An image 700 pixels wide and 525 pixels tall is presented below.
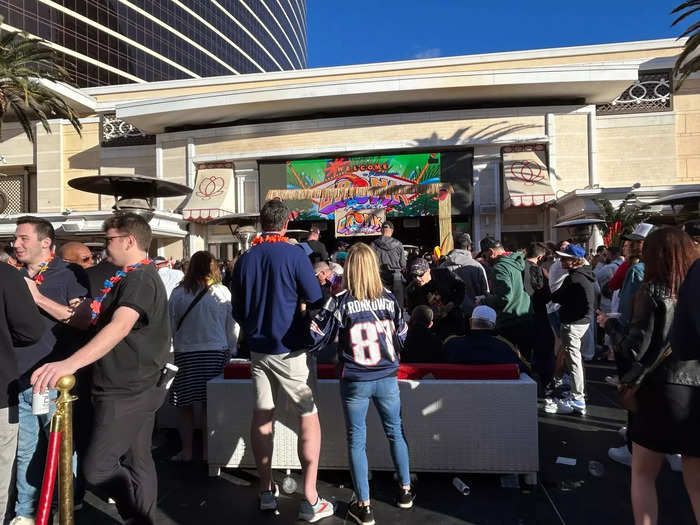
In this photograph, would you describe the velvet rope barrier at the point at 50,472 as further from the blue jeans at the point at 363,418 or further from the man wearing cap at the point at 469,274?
the man wearing cap at the point at 469,274

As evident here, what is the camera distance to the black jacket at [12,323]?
7.79 ft

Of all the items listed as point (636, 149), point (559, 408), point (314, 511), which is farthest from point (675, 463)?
point (636, 149)

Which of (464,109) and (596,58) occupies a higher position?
(596,58)

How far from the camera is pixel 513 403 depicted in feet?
11.6

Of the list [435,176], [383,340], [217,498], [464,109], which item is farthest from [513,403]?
[464,109]

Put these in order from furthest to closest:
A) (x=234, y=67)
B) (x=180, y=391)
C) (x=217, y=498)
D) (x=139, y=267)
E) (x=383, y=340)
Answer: (x=234, y=67)
(x=180, y=391)
(x=217, y=498)
(x=383, y=340)
(x=139, y=267)

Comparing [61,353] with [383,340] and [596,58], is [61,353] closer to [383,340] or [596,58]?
[383,340]

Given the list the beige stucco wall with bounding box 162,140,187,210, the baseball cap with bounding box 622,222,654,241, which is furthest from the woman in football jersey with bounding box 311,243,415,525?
the beige stucco wall with bounding box 162,140,187,210

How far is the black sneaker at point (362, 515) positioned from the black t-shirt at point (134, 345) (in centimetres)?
153

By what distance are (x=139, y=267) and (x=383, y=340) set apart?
5.09ft

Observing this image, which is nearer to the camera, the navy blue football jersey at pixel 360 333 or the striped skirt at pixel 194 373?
the navy blue football jersey at pixel 360 333

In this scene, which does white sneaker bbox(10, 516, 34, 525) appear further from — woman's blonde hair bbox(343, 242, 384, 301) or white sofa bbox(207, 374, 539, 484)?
woman's blonde hair bbox(343, 242, 384, 301)

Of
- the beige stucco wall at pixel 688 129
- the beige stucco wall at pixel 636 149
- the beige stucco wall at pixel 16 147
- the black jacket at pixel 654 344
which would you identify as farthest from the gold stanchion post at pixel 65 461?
the beige stucco wall at pixel 16 147

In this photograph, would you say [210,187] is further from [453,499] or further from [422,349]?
[453,499]
